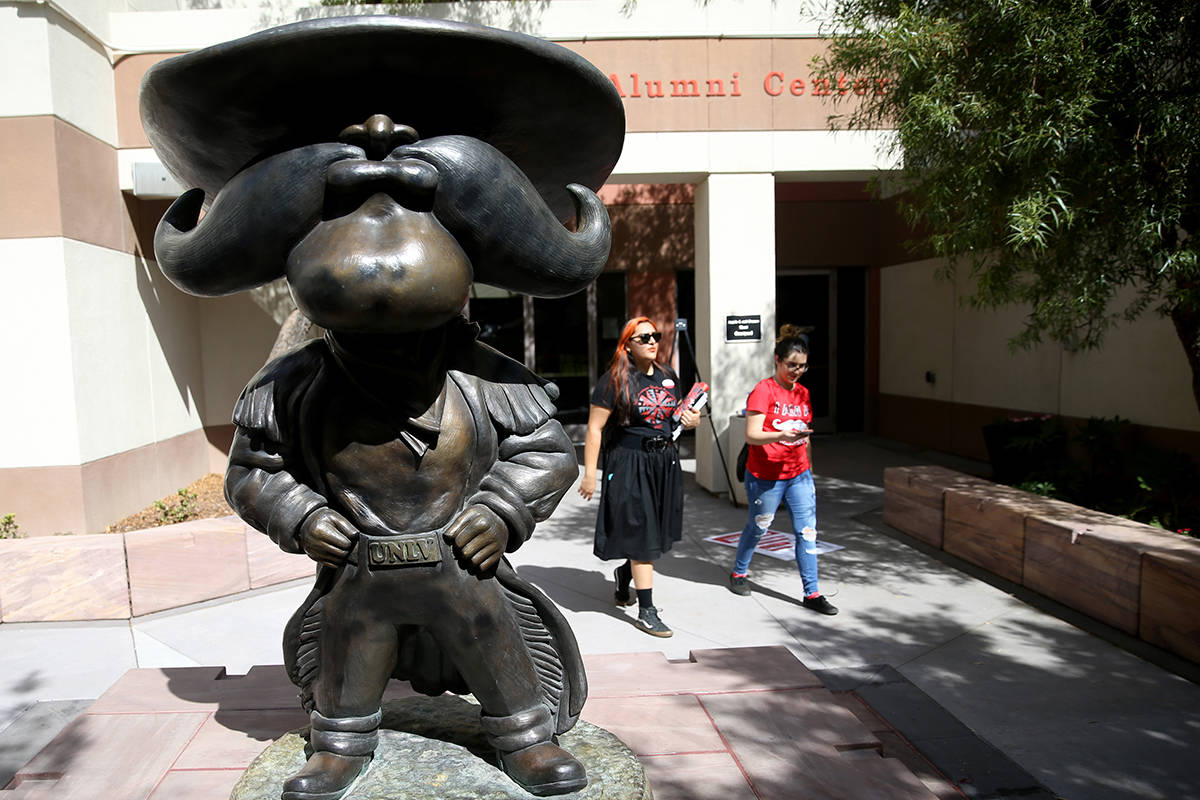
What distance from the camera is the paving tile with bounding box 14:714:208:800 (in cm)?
269

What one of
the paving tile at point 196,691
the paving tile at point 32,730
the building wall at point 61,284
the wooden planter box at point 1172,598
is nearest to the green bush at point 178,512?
the building wall at point 61,284

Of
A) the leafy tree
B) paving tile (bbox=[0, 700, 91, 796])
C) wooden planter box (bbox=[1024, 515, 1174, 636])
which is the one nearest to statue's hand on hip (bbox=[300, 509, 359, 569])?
paving tile (bbox=[0, 700, 91, 796])

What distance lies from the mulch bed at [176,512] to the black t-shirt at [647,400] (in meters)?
2.99

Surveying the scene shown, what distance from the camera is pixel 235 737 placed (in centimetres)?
302

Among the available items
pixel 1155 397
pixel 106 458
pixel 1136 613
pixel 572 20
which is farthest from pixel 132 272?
pixel 1155 397

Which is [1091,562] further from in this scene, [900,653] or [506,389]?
[506,389]

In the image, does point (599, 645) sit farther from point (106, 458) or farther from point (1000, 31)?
point (106, 458)

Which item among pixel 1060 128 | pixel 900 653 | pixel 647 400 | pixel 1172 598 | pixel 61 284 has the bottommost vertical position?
pixel 900 653

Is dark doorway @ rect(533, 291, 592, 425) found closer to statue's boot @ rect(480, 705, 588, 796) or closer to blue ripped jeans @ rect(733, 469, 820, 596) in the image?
blue ripped jeans @ rect(733, 469, 820, 596)

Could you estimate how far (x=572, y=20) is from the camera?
7594mm

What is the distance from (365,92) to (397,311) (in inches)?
21.9

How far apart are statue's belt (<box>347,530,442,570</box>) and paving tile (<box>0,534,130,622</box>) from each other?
3.60 metres

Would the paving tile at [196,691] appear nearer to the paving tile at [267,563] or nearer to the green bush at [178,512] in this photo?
the paving tile at [267,563]

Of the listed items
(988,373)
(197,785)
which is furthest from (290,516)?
(988,373)
